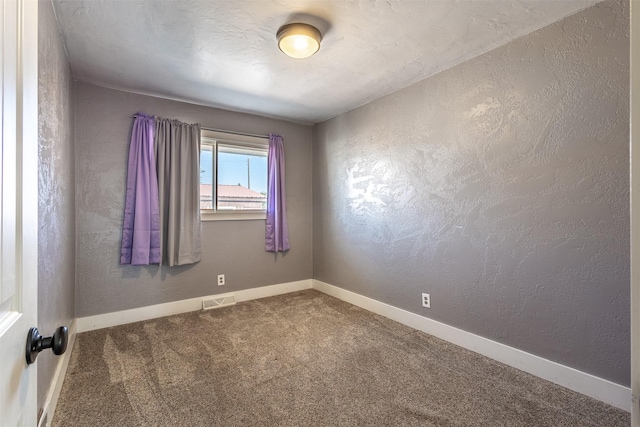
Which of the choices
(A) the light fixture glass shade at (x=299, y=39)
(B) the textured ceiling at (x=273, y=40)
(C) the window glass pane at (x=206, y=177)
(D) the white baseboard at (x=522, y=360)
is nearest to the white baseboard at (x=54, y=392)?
(C) the window glass pane at (x=206, y=177)

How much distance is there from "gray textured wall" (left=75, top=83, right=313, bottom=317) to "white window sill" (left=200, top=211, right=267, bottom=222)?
0.05 metres

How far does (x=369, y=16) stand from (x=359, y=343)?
2.44 m

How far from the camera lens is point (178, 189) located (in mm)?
3215

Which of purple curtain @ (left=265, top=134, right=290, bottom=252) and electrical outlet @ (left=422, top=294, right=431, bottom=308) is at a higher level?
purple curtain @ (left=265, top=134, right=290, bottom=252)

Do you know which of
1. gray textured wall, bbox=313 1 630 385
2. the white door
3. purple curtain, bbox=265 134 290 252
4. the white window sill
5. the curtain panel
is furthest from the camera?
purple curtain, bbox=265 134 290 252

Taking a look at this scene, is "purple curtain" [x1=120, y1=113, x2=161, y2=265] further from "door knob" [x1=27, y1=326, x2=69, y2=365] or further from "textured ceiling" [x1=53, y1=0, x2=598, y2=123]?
"door knob" [x1=27, y1=326, x2=69, y2=365]

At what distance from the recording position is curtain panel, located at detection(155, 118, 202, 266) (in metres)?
3.14

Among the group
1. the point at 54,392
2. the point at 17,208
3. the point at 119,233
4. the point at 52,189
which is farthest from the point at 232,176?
the point at 17,208

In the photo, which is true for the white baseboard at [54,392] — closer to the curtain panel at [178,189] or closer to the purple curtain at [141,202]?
the purple curtain at [141,202]

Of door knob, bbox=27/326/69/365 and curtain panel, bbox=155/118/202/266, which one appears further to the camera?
curtain panel, bbox=155/118/202/266

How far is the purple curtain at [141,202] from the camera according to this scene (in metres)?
2.96


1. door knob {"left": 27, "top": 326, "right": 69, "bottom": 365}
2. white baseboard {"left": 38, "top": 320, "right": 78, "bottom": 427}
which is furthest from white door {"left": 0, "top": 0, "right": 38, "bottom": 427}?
white baseboard {"left": 38, "top": 320, "right": 78, "bottom": 427}

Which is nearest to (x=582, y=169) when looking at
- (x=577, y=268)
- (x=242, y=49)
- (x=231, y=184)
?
(x=577, y=268)

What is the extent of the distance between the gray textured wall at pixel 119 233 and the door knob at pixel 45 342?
2.60 m
